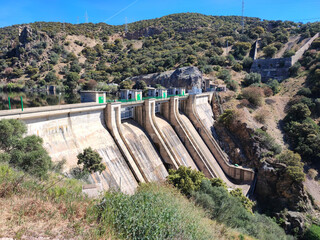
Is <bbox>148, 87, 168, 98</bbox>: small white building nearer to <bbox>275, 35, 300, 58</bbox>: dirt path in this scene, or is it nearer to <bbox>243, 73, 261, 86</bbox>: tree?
<bbox>243, 73, 261, 86</bbox>: tree

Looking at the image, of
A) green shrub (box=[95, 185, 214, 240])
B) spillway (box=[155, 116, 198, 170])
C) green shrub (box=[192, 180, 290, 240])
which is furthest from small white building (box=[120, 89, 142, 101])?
green shrub (box=[95, 185, 214, 240])

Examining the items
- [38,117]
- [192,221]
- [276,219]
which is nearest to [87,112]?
[38,117]

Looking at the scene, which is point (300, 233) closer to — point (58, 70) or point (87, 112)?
point (87, 112)

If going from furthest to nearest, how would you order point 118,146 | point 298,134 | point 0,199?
1. point 298,134
2. point 118,146
3. point 0,199

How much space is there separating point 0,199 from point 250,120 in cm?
3634

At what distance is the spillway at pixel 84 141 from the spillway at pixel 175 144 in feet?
26.4

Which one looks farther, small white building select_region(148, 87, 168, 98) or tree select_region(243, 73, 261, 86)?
tree select_region(243, 73, 261, 86)

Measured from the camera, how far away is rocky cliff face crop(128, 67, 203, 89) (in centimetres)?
4684

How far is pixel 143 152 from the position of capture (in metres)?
22.0

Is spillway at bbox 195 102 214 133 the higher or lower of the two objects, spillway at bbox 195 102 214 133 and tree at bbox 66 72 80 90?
the lower

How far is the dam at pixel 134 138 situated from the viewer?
50.5 ft

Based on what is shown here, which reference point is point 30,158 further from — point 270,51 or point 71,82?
point 270,51

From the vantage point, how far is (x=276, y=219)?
79.4 feet

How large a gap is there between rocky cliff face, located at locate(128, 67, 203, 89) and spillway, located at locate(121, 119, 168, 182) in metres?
26.2
